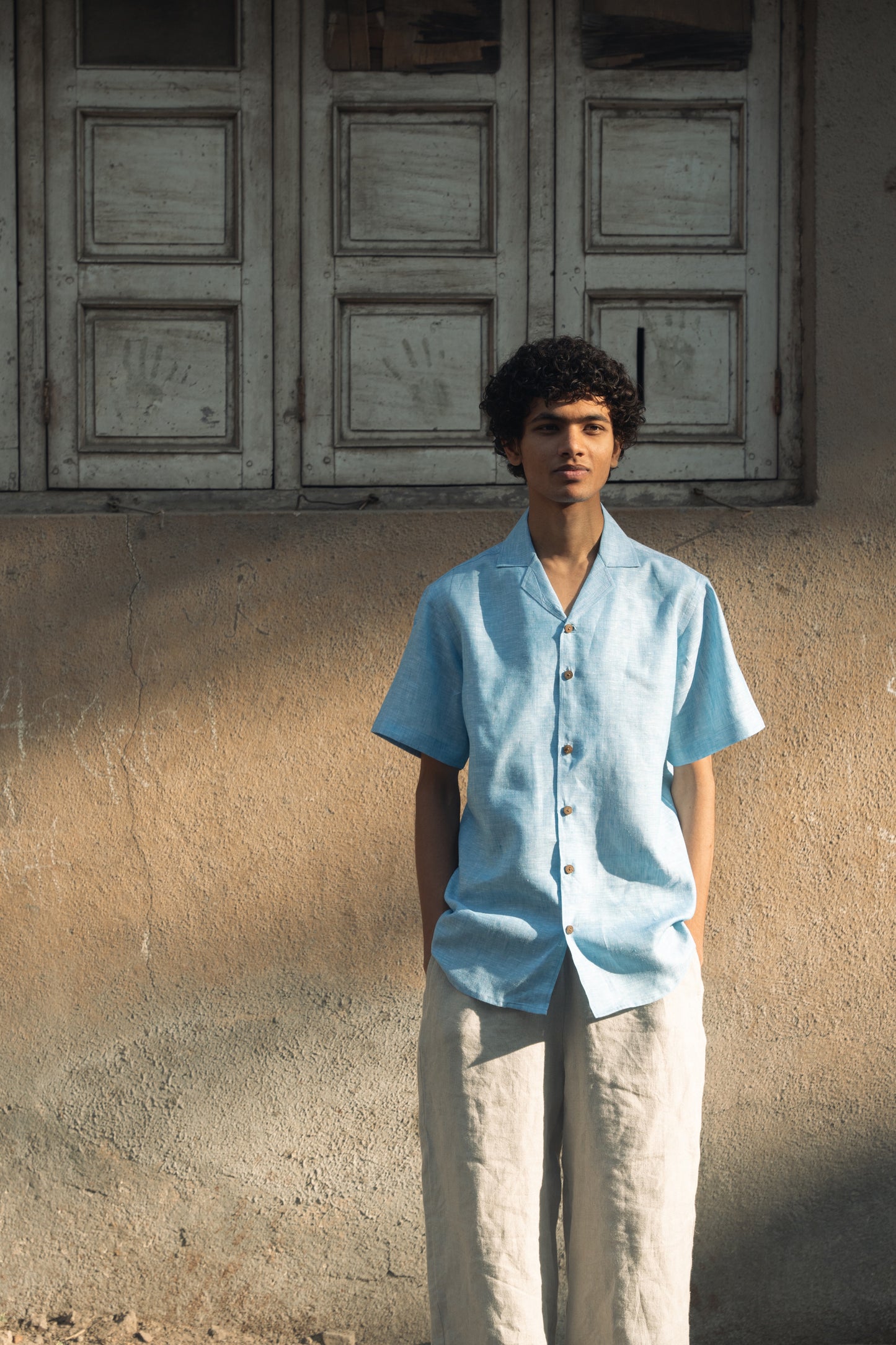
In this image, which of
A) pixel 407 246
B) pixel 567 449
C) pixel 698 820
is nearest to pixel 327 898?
pixel 698 820

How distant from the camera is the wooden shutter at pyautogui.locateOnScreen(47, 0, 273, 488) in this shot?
113 inches

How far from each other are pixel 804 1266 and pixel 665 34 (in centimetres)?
294

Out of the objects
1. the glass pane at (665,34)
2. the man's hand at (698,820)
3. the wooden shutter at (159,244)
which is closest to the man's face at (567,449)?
the man's hand at (698,820)

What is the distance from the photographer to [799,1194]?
2.76 metres

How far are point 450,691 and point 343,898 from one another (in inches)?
41.0

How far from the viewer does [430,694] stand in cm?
187

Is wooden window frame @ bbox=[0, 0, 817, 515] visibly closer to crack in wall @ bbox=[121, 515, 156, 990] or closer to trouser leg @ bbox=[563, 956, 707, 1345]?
crack in wall @ bbox=[121, 515, 156, 990]

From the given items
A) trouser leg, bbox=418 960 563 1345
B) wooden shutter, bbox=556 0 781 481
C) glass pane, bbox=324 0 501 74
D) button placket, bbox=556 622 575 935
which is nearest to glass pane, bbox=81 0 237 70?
glass pane, bbox=324 0 501 74

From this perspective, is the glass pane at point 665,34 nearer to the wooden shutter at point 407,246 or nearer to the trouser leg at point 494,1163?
the wooden shutter at point 407,246

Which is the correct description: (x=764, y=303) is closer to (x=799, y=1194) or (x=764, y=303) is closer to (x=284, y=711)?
(x=284, y=711)

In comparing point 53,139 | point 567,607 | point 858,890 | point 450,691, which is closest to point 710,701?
point 567,607

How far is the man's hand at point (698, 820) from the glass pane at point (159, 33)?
6.95 feet

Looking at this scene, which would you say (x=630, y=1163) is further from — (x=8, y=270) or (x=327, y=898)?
(x=8, y=270)

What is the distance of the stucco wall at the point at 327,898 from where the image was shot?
2734 mm
